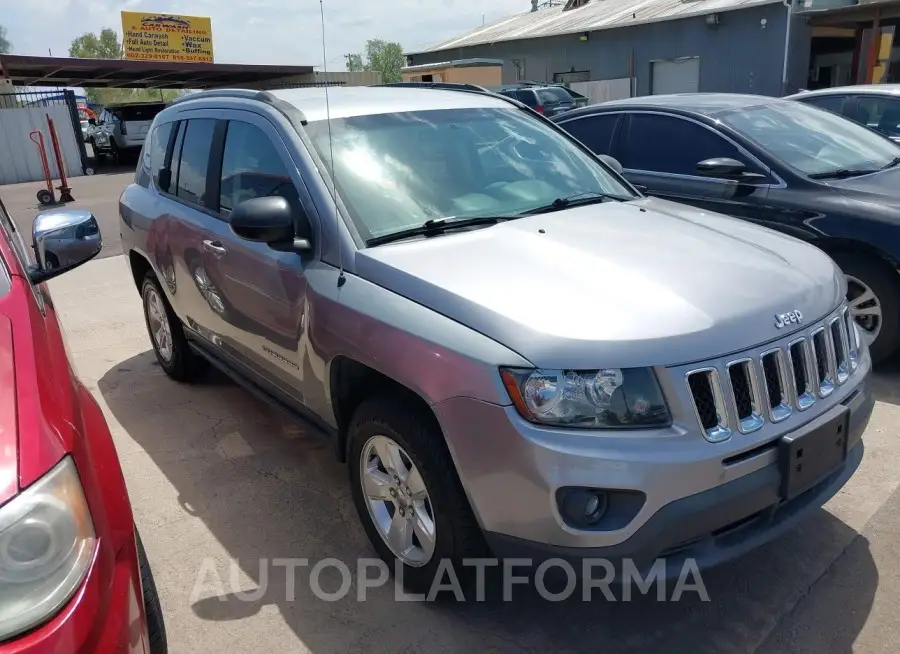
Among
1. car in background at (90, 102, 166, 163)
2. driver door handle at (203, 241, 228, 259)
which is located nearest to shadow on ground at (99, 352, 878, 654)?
driver door handle at (203, 241, 228, 259)

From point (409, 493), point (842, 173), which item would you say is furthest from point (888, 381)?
point (409, 493)

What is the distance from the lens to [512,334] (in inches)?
85.4

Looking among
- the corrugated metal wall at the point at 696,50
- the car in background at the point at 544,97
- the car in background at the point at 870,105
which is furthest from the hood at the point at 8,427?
the corrugated metal wall at the point at 696,50

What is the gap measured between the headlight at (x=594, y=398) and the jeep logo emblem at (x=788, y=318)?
54 cm

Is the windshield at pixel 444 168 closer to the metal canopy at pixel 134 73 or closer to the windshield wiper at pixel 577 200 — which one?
the windshield wiper at pixel 577 200

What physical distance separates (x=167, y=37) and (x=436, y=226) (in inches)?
1520

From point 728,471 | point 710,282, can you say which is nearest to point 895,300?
point 710,282

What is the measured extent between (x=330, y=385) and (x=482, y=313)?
2.86ft

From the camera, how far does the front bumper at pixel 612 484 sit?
2.05 meters

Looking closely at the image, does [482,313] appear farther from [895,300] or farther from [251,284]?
[895,300]

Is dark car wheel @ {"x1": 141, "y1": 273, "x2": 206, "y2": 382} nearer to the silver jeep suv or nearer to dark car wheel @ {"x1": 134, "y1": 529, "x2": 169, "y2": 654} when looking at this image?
the silver jeep suv

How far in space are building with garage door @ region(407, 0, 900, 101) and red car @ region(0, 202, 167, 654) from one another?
756 inches

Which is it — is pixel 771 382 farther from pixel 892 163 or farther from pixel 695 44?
pixel 695 44

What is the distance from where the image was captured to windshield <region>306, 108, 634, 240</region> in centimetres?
295
